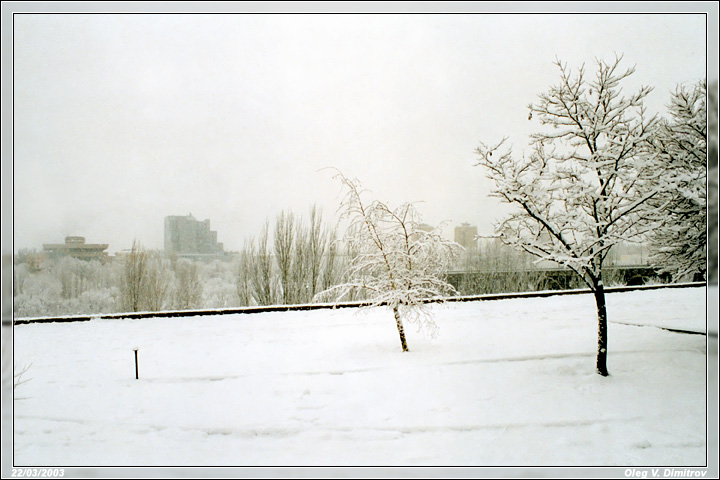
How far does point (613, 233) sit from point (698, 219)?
105 cm

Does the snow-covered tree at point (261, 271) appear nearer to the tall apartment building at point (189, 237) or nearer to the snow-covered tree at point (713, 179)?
the tall apartment building at point (189, 237)

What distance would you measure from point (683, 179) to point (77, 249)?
573 centimetres

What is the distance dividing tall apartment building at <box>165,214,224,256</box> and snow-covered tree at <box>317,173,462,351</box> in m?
1.67

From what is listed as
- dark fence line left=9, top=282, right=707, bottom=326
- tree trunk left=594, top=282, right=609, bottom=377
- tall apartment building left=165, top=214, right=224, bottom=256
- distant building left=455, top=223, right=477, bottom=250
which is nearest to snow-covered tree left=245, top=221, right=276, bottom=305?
→ dark fence line left=9, top=282, right=707, bottom=326

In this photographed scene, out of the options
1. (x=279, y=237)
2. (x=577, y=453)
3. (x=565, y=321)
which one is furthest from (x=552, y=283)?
(x=279, y=237)

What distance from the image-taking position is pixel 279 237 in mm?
5465

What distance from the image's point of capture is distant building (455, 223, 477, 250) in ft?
12.8

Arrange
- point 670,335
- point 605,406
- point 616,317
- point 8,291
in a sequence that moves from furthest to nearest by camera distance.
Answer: point 616,317, point 670,335, point 605,406, point 8,291

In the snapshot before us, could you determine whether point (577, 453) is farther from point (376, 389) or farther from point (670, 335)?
point (670, 335)

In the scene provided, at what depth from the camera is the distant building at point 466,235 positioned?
12.8 feet

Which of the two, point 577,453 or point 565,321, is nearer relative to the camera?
point 577,453

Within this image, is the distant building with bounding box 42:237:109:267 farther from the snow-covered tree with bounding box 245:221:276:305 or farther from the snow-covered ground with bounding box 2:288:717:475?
the snow-covered tree with bounding box 245:221:276:305

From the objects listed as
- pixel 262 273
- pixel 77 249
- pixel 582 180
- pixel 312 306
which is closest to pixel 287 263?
pixel 262 273

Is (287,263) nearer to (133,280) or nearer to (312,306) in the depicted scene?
(312,306)
